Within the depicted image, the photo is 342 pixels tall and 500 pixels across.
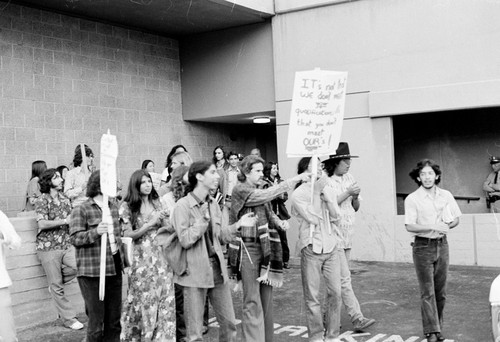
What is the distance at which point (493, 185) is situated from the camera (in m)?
12.4

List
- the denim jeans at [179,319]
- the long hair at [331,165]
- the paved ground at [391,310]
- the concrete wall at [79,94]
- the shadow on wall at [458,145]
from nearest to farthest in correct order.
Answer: the denim jeans at [179,319]
the paved ground at [391,310]
the long hair at [331,165]
the concrete wall at [79,94]
the shadow on wall at [458,145]

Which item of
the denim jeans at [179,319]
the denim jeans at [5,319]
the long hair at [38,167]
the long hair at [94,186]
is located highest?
the long hair at [38,167]

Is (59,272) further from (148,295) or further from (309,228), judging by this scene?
(309,228)

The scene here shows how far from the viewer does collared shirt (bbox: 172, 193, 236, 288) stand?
5383mm

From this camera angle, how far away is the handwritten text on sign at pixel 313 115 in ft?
21.0

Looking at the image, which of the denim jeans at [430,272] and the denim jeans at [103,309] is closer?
the denim jeans at [103,309]

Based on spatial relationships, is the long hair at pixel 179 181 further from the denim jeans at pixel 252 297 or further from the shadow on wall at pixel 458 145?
the shadow on wall at pixel 458 145

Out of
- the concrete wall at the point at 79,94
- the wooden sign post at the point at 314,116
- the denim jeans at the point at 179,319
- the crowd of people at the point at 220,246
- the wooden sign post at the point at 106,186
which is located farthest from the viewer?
the concrete wall at the point at 79,94

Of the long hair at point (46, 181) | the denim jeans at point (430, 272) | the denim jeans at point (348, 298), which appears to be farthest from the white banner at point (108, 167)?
the denim jeans at point (430, 272)

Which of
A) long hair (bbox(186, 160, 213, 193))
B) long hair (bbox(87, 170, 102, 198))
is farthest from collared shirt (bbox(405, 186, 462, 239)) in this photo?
A: long hair (bbox(87, 170, 102, 198))

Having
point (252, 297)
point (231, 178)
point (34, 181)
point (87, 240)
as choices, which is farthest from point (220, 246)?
point (34, 181)

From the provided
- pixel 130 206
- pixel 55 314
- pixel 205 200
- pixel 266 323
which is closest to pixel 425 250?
pixel 266 323

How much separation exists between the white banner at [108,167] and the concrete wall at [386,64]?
6.91 m

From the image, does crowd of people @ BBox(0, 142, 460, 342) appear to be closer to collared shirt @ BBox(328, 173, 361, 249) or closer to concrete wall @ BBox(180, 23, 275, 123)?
collared shirt @ BBox(328, 173, 361, 249)
